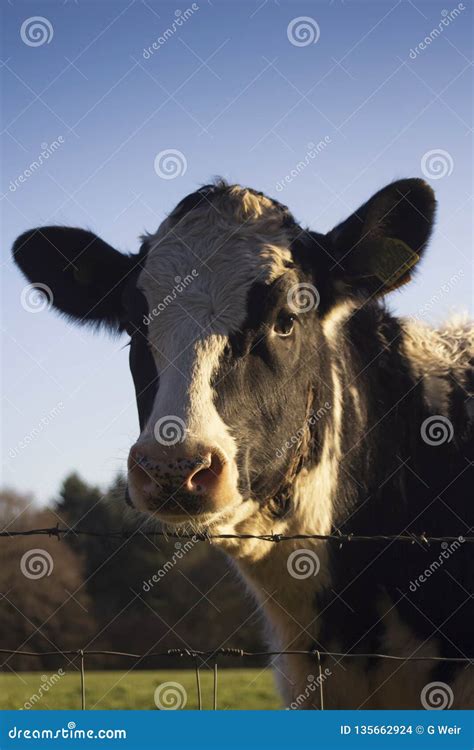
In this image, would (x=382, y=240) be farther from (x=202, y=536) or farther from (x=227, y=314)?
(x=202, y=536)

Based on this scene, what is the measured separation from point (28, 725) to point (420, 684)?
2111mm

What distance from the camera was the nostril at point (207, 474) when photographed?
4.43 m

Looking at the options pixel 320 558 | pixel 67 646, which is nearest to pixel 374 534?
pixel 320 558

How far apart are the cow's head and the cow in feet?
0.04

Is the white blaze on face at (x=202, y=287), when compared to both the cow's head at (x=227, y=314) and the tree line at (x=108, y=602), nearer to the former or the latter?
the cow's head at (x=227, y=314)

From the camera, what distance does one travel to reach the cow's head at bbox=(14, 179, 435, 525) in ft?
15.0

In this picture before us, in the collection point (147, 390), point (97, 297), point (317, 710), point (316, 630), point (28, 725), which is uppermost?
point (97, 297)

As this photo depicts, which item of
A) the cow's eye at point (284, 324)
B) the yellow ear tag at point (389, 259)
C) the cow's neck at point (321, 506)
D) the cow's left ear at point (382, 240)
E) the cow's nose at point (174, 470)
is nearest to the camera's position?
the cow's nose at point (174, 470)

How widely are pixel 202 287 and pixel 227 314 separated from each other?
0.84 ft

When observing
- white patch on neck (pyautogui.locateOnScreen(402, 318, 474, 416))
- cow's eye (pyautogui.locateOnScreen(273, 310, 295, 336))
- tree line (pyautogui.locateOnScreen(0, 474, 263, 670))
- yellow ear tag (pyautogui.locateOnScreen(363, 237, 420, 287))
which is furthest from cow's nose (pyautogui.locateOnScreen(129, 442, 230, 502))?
tree line (pyautogui.locateOnScreen(0, 474, 263, 670))

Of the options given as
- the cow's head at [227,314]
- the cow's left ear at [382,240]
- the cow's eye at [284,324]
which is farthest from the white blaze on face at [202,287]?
the cow's left ear at [382,240]

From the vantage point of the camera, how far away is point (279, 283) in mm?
5484

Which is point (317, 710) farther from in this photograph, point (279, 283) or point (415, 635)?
point (279, 283)

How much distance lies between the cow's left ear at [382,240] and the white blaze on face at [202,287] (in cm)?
42
